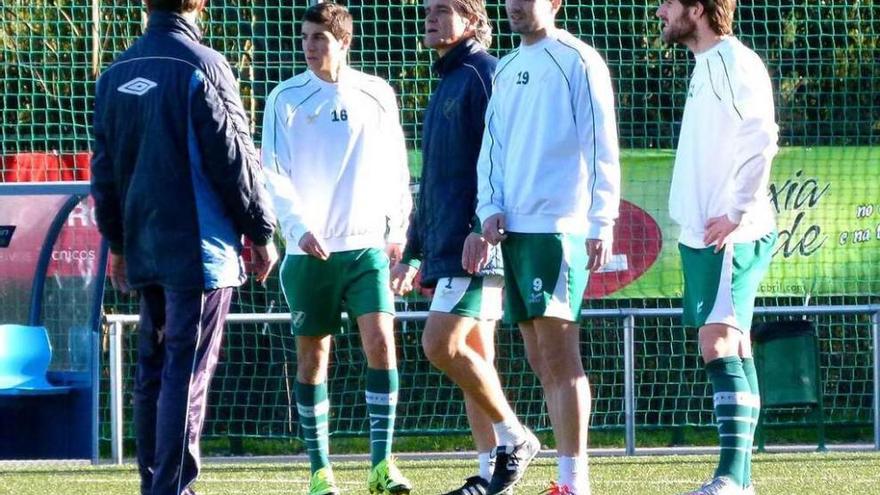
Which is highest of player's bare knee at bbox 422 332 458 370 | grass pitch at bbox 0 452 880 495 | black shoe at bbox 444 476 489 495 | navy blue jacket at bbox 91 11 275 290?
navy blue jacket at bbox 91 11 275 290

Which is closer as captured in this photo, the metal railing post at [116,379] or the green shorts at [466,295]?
the green shorts at [466,295]

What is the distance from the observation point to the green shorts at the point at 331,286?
23.7 feet

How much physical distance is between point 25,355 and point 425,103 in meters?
3.67

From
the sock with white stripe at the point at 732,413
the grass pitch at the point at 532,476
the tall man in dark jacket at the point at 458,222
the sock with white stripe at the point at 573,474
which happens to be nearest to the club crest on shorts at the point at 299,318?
the tall man in dark jacket at the point at 458,222

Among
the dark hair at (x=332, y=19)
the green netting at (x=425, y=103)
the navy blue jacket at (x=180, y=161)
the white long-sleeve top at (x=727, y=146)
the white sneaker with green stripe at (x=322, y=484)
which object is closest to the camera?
the navy blue jacket at (x=180, y=161)

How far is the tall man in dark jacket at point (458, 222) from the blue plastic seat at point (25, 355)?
3.09 meters

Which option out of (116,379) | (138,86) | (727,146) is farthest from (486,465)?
(116,379)

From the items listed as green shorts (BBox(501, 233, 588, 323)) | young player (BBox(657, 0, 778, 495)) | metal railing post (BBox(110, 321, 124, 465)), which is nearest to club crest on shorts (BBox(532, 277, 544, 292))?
green shorts (BBox(501, 233, 588, 323))

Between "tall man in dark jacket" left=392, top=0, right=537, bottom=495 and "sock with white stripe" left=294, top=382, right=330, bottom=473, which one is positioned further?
"sock with white stripe" left=294, top=382, right=330, bottom=473

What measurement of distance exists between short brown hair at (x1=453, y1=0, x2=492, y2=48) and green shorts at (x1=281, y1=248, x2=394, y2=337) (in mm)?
1018

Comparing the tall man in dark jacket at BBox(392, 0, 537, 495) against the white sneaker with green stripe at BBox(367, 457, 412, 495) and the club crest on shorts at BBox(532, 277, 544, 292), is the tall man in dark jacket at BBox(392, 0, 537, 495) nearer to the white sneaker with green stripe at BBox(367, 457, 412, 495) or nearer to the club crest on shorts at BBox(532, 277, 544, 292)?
the white sneaker with green stripe at BBox(367, 457, 412, 495)

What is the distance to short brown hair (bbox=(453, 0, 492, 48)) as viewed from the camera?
7098mm

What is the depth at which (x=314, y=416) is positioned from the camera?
7.33 m

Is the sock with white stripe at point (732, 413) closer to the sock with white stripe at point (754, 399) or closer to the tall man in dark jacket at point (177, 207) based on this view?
the sock with white stripe at point (754, 399)
